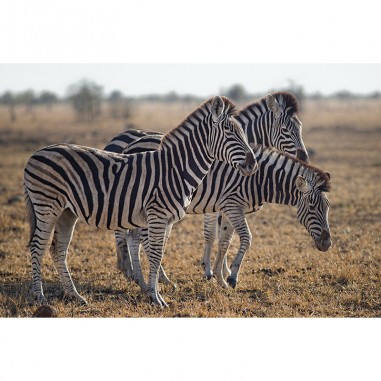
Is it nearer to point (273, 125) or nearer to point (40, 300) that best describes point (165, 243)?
point (40, 300)

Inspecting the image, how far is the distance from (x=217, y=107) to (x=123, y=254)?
283 cm

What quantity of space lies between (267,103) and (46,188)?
395 cm

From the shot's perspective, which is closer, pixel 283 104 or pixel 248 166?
pixel 248 166

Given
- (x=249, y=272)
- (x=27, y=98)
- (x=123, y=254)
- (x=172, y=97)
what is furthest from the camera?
(x=172, y=97)

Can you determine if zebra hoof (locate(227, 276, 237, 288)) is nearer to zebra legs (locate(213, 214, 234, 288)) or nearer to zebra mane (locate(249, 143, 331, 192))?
zebra legs (locate(213, 214, 234, 288))

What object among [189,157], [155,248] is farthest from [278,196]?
[155,248]

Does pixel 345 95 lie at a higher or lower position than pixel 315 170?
higher

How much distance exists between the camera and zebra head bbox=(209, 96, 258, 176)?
6.75 meters

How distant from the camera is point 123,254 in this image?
8.46m

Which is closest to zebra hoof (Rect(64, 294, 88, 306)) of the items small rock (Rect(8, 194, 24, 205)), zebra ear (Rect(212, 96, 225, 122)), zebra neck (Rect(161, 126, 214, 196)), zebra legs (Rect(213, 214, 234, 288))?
zebra neck (Rect(161, 126, 214, 196))

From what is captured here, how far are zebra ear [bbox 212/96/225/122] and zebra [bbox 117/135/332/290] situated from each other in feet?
4.59

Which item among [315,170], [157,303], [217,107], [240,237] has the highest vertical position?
[217,107]

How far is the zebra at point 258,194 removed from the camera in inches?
303

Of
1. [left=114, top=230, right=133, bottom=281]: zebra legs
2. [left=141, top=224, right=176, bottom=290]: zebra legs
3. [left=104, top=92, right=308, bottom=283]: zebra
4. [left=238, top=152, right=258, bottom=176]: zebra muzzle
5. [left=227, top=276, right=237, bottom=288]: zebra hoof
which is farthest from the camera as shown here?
[left=104, top=92, right=308, bottom=283]: zebra
